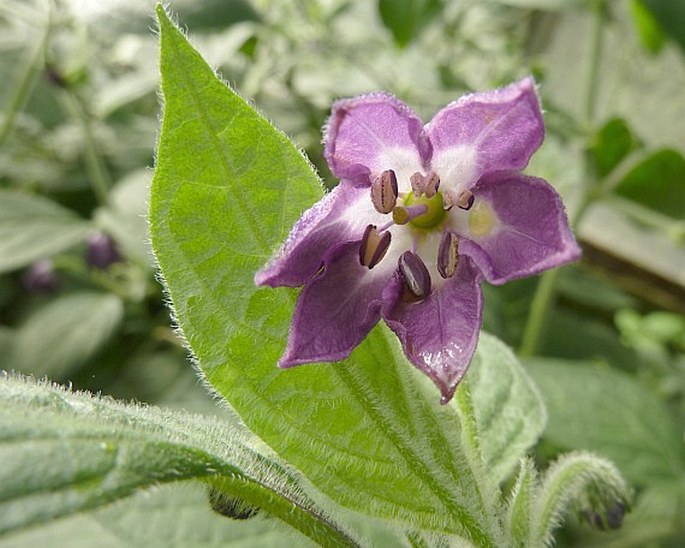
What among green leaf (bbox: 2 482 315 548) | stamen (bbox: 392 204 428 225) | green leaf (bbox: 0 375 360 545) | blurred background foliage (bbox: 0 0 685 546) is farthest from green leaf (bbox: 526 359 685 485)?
green leaf (bbox: 0 375 360 545)

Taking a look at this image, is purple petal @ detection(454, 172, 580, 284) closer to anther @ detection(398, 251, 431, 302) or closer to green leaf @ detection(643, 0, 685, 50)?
anther @ detection(398, 251, 431, 302)

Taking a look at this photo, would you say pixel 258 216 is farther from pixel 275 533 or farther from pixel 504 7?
pixel 504 7

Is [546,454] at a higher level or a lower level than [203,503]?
lower

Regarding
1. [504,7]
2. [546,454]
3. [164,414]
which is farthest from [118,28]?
[504,7]

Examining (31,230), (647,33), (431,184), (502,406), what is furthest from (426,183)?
Result: (647,33)

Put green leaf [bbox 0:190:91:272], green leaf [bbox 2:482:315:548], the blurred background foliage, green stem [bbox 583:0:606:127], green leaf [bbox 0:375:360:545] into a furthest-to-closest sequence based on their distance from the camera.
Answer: green stem [bbox 583:0:606:127] → green leaf [bbox 0:190:91:272] → the blurred background foliage → green leaf [bbox 2:482:315:548] → green leaf [bbox 0:375:360:545]

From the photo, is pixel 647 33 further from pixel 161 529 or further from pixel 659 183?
pixel 161 529
